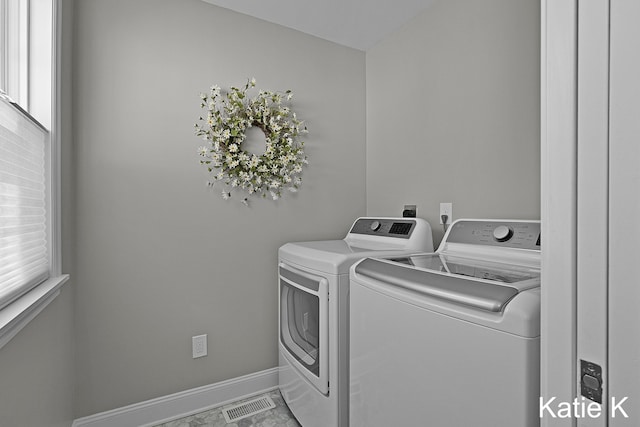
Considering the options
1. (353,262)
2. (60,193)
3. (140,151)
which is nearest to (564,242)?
(353,262)

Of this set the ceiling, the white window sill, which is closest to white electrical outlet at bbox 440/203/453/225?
the ceiling

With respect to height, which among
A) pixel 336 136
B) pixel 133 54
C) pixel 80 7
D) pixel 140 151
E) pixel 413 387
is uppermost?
pixel 80 7

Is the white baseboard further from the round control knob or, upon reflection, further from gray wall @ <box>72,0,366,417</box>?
the round control knob

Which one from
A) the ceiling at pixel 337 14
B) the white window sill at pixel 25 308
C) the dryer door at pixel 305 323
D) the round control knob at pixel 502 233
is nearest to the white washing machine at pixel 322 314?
the dryer door at pixel 305 323

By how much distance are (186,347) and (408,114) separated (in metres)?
1.95

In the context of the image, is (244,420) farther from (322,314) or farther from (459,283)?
(459,283)

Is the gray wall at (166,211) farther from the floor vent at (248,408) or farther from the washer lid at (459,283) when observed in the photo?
the washer lid at (459,283)

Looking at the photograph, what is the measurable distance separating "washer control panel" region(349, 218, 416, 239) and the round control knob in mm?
448

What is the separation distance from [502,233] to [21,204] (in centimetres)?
174

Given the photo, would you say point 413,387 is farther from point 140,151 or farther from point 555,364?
point 140,151

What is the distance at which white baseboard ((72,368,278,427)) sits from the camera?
1.58 metres

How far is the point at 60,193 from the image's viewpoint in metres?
1.30

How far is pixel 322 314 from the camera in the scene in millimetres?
1370

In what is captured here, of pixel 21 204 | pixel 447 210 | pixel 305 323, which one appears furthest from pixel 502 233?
pixel 21 204
